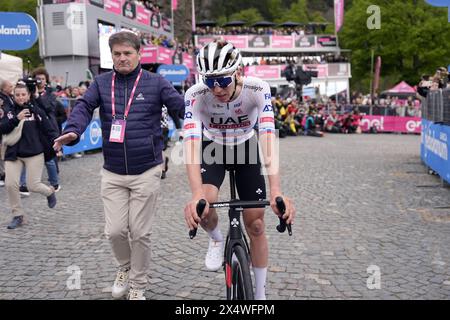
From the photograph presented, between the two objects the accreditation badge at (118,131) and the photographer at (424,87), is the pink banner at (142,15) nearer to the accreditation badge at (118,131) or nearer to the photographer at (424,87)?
the photographer at (424,87)

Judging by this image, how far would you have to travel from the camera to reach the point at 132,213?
12.9 feet

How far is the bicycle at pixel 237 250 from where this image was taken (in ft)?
9.60

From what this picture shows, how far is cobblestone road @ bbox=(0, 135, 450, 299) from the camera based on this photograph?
14.0 feet

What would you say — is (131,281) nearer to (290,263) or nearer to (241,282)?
(241,282)

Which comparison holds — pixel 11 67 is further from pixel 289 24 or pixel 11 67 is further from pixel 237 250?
pixel 289 24

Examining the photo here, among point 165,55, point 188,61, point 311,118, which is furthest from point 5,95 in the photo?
point 188,61

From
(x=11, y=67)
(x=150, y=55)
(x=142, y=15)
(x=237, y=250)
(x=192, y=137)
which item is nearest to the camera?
(x=237, y=250)

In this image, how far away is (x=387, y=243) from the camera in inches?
222

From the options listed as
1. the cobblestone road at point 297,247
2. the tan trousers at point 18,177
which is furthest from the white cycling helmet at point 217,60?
the tan trousers at point 18,177

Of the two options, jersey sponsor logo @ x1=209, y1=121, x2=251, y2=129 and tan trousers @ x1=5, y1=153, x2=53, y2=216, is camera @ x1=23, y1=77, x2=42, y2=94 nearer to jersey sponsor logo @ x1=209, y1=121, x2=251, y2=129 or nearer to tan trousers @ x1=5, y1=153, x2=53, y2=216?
tan trousers @ x1=5, y1=153, x2=53, y2=216

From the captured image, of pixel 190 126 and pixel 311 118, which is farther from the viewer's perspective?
pixel 311 118

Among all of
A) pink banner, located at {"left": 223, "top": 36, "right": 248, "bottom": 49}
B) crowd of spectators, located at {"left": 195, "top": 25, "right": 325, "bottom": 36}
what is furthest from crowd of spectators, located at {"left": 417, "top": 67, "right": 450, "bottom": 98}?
crowd of spectators, located at {"left": 195, "top": 25, "right": 325, "bottom": 36}

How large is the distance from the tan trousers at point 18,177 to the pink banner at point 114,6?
2238 cm

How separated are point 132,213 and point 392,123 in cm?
2548
